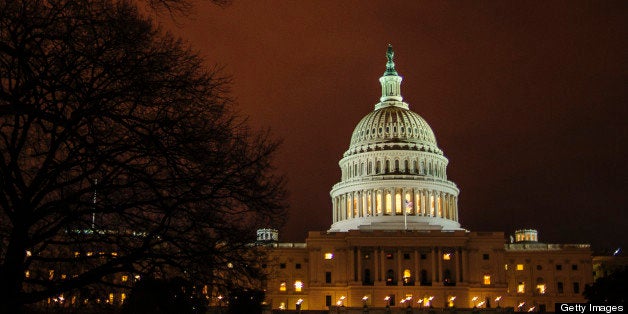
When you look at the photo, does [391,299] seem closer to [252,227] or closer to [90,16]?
[252,227]

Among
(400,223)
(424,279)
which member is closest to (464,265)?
(424,279)

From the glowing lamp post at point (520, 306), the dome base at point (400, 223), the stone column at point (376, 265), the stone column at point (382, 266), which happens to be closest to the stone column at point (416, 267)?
the stone column at point (382, 266)

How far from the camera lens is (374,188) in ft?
470

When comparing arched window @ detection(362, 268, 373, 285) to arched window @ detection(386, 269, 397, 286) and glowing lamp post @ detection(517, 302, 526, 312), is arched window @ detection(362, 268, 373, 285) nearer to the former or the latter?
arched window @ detection(386, 269, 397, 286)

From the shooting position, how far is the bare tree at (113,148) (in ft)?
61.2

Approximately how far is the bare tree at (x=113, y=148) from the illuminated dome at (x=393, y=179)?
377 ft

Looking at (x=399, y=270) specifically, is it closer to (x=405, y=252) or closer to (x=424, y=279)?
(x=405, y=252)

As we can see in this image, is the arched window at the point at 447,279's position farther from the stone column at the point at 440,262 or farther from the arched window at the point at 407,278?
the arched window at the point at 407,278

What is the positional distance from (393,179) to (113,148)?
124353 mm

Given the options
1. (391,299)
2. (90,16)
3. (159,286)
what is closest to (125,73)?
(90,16)

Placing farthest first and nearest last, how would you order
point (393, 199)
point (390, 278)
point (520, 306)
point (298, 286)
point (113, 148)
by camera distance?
point (393, 199), point (298, 286), point (520, 306), point (390, 278), point (113, 148)

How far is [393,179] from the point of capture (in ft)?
468

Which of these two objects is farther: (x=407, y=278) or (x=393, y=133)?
(x=393, y=133)

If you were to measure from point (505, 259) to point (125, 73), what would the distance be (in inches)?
4778
